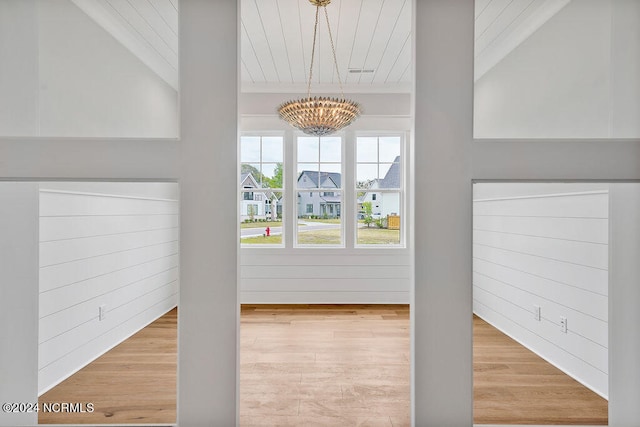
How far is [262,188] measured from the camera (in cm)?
461

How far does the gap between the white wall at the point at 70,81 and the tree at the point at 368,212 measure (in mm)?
2351

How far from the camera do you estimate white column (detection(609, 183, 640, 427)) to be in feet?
4.32

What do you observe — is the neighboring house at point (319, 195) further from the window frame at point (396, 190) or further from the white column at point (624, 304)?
the white column at point (624, 304)

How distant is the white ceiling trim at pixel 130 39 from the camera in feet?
8.13

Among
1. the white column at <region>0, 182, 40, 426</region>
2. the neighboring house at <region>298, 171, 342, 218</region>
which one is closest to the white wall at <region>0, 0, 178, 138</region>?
the white column at <region>0, 182, 40, 426</region>

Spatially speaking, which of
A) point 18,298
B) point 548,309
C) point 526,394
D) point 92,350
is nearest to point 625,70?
point 526,394

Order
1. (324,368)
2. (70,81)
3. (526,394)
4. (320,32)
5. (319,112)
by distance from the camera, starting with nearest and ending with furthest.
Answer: (526,394) < (70,81) < (324,368) < (319,112) < (320,32)

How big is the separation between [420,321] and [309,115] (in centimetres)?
211

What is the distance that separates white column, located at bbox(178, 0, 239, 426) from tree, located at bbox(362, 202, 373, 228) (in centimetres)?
349

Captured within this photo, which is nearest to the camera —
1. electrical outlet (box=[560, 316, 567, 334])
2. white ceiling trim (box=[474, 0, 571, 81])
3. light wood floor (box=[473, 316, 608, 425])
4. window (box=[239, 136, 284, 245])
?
light wood floor (box=[473, 316, 608, 425])

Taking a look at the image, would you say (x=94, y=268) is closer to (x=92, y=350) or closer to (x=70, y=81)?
(x=92, y=350)

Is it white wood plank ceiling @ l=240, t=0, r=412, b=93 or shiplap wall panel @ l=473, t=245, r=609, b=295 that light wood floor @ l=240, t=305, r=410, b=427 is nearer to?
shiplap wall panel @ l=473, t=245, r=609, b=295

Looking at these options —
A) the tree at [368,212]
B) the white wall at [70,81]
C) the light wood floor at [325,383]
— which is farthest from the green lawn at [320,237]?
the white wall at [70,81]

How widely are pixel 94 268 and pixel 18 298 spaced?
1.27 metres
